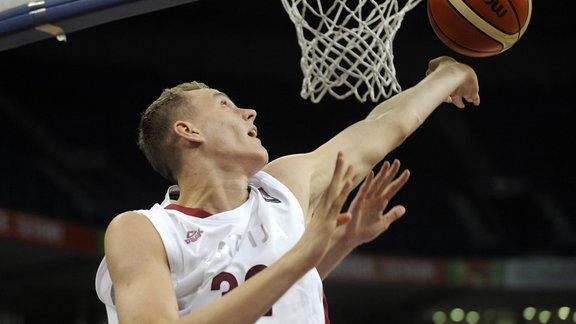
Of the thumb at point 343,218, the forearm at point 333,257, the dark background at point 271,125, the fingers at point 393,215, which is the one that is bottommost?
the dark background at point 271,125

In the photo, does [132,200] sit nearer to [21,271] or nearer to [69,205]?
[69,205]

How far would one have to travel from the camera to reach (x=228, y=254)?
2.36 metres

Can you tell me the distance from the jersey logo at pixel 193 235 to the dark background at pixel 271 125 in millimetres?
8358

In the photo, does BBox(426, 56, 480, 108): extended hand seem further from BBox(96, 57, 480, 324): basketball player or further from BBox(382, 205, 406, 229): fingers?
BBox(382, 205, 406, 229): fingers

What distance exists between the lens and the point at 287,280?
6.47 ft

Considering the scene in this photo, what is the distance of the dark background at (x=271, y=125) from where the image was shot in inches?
451

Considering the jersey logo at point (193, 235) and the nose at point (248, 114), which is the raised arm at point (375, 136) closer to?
the nose at point (248, 114)

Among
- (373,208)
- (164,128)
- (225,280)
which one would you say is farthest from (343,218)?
(164,128)

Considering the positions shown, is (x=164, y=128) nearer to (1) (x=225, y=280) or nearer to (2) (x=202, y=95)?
(2) (x=202, y=95)

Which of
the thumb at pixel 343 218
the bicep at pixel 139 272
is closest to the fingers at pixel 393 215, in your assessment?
the thumb at pixel 343 218

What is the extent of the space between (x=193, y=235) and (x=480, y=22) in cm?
127

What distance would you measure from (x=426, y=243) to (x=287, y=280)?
401 inches

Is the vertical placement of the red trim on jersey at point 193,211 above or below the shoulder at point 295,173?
above

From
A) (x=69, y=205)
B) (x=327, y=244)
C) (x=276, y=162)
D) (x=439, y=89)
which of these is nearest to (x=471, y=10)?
(x=439, y=89)
